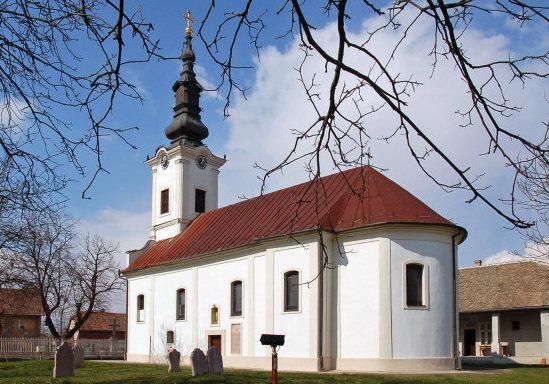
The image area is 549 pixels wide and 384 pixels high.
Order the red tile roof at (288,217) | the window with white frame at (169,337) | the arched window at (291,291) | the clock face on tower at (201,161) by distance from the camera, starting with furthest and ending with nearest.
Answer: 1. the clock face on tower at (201,161)
2. the window with white frame at (169,337)
3. the arched window at (291,291)
4. the red tile roof at (288,217)

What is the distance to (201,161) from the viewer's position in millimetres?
35875

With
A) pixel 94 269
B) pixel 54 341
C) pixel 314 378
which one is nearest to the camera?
pixel 314 378

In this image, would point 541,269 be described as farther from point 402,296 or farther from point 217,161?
point 217,161

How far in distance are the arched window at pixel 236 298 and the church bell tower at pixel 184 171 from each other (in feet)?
27.4

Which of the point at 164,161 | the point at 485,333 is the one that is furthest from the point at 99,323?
the point at 485,333

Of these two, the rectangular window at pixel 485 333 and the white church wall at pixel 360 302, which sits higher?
the white church wall at pixel 360 302

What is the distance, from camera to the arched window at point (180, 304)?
30.2m

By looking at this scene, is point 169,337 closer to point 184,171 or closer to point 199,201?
point 199,201

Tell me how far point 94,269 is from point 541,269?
3097cm

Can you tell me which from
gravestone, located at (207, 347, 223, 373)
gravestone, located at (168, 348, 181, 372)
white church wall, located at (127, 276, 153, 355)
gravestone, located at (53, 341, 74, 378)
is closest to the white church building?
white church wall, located at (127, 276, 153, 355)

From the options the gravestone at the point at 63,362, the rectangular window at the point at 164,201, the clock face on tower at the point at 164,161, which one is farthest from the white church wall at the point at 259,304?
the clock face on tower at the point at 164,161

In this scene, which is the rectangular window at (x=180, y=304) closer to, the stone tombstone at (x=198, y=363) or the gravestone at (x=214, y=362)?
the gravestone at (x=214, y=362)

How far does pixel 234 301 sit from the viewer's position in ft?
88.6

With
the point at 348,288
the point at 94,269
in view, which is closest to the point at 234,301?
the point at 348,288
